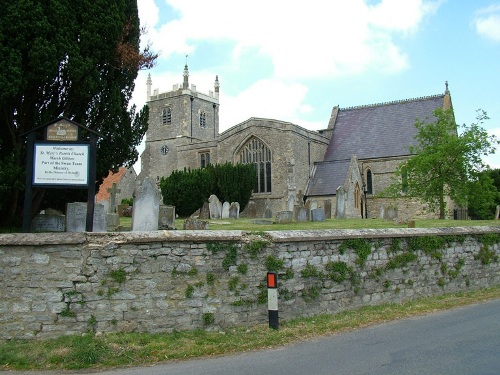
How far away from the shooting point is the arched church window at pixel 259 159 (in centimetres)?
3922

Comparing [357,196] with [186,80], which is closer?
[357,196]

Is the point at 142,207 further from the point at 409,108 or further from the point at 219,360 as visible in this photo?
the point at 409,108

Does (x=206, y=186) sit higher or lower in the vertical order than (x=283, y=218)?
higher

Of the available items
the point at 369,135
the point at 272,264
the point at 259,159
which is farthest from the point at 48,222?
the point at 369,135

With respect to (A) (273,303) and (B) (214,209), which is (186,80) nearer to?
(B) (214,209)

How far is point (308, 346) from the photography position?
23.8 feet

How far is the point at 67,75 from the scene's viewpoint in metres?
11.6

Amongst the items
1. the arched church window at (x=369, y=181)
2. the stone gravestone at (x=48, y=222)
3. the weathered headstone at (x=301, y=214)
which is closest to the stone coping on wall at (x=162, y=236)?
the stone gravestone at (x=48, y=222)

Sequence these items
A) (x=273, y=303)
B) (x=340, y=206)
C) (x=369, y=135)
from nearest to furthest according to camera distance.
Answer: (x=273, y=303)
(x=340, y=206)
(x=369, y=135)

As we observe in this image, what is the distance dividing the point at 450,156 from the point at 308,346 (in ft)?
72.8

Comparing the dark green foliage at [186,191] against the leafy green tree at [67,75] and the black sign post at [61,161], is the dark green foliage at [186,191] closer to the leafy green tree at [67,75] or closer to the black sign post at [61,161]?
the leafy green tree at [67,75]

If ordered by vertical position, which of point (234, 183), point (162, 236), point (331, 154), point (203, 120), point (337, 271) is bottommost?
point (337, 271)

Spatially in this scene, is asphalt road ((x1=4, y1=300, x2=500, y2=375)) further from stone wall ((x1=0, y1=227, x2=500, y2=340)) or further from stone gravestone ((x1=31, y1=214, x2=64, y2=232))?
stone gravestone ((x1=31, y1=214, x2=64, y2=232))

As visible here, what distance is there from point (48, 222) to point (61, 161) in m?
4.92
